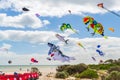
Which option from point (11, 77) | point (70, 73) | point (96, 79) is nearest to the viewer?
point (11, 77)

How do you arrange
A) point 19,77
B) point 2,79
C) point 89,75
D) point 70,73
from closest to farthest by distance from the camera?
point 2,79
point 19,77
point 89,75
point 70,73

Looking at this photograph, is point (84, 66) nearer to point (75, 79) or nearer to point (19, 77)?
point (75, 79)

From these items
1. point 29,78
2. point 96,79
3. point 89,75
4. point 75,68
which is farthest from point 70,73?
point 29,78

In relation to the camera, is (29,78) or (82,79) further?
(82,79)

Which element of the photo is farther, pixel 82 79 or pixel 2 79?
pixel 82 79

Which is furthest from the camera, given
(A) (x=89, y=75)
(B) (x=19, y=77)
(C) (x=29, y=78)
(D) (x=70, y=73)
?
(D) (x=70, y=73)

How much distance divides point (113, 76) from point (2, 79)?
1558 cm

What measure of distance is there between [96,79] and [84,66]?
13.0 metres

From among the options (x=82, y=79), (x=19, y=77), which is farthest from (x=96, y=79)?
(x=19, y=77)

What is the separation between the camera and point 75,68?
52.0 metres

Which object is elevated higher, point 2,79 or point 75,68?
point 75,68

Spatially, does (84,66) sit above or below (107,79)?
above

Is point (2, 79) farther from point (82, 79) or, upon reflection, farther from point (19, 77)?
point (82, 79)

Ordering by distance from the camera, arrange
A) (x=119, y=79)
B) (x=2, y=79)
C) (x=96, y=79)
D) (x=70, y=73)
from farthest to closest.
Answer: (x=70, y=73) < (x=96, y=79) < (x=119, y=79) < (x=2, y=79)
